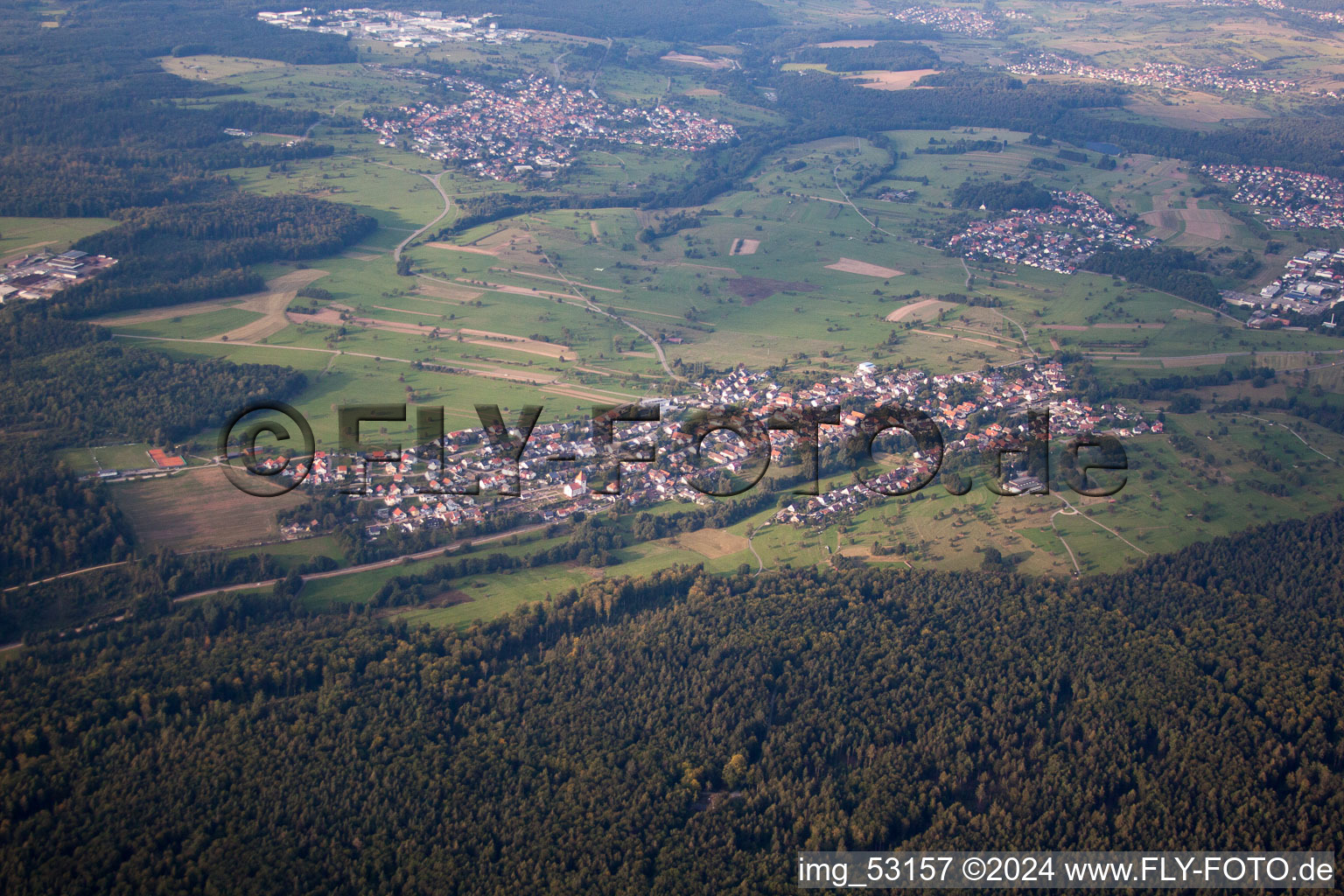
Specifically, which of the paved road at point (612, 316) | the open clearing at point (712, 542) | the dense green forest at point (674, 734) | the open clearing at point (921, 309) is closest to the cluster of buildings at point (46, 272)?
the paved road at point (612, 316)

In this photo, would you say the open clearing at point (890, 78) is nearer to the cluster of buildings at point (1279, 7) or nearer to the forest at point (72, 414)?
the cluster of buildings at point (1279, 7)

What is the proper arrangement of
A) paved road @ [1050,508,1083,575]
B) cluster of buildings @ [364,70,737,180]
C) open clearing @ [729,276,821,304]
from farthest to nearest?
cluster of buildings @ [364,70,737,180] < open clearing @ [729,276,821,304] < paved road @ [1050,508,1083,575]

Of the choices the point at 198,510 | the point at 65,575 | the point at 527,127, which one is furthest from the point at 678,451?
the point at 527,127

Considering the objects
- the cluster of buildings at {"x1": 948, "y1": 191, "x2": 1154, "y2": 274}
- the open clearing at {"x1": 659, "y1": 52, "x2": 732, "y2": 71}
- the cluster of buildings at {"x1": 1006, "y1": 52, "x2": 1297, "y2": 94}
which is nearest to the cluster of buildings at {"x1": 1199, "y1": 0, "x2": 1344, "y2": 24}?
the cluster of buildings at {"x1": 1006, "y1": 52, "x2": 1297, "y2": 94}

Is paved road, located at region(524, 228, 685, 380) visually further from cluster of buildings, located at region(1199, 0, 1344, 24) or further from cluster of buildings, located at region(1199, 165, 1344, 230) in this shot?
cluster of buildings, located at region(1199, 0, 1344, 24)

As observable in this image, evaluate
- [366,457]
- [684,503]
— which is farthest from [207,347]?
[684,503]

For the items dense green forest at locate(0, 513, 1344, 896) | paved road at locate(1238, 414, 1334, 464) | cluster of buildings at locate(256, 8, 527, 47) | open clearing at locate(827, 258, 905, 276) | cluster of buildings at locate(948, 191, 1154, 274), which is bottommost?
dense green forest at locate(0, 513, 1344, 896)

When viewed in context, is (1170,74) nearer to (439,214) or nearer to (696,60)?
(696,60)
